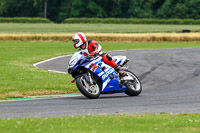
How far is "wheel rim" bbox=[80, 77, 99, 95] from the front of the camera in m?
12.6

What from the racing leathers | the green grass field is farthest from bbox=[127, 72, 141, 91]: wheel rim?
the green grass field

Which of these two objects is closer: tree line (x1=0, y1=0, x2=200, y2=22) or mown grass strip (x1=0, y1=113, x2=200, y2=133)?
mown grass strip (x1=0, y1=113, x2=200, y2=133)

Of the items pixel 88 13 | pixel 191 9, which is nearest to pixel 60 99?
pixel 191 9

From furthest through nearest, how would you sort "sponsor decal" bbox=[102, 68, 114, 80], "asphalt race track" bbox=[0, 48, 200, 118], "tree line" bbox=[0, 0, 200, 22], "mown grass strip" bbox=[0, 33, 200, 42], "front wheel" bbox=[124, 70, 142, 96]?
"tree line" bbox=[0, 0, 200, 22] → "mown grass strip" bbox=[0, 33, 200, 42] → "front wheel" bbox=[124, 70, 142, 96] → "sponsor decal" bbox=[102, 68, 114, 80] → "asphalt race track" bbox=[0, 48, 200, 118]

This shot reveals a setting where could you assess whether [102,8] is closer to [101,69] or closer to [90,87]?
[101,69]

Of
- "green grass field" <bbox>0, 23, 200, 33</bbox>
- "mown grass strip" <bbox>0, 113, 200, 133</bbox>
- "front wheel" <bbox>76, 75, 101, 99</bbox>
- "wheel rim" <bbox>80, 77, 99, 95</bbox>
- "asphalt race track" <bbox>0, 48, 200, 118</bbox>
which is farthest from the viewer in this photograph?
"green grass field" <bbox>0, 23, 200, 33</bbox>

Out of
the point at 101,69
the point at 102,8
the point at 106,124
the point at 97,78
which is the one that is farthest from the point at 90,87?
the point at 102,8

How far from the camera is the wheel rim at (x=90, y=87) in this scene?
1257cm

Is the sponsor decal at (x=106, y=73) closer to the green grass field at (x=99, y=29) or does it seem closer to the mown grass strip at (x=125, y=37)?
the mown grass strip at (x=125, y=37)

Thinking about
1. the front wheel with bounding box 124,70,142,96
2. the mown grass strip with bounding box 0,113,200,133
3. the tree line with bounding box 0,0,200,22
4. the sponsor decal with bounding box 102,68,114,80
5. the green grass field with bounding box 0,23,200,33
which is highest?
the mown grass strip with bounding box 0,113,200,133

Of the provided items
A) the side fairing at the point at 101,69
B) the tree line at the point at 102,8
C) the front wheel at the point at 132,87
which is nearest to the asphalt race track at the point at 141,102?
the front wheel at the point at 132,87

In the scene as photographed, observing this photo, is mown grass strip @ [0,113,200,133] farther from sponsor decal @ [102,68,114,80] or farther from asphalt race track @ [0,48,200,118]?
sponsor decal @ [102,68,114,80]

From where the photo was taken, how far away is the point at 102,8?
10594 cm

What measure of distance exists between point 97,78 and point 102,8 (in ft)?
308
